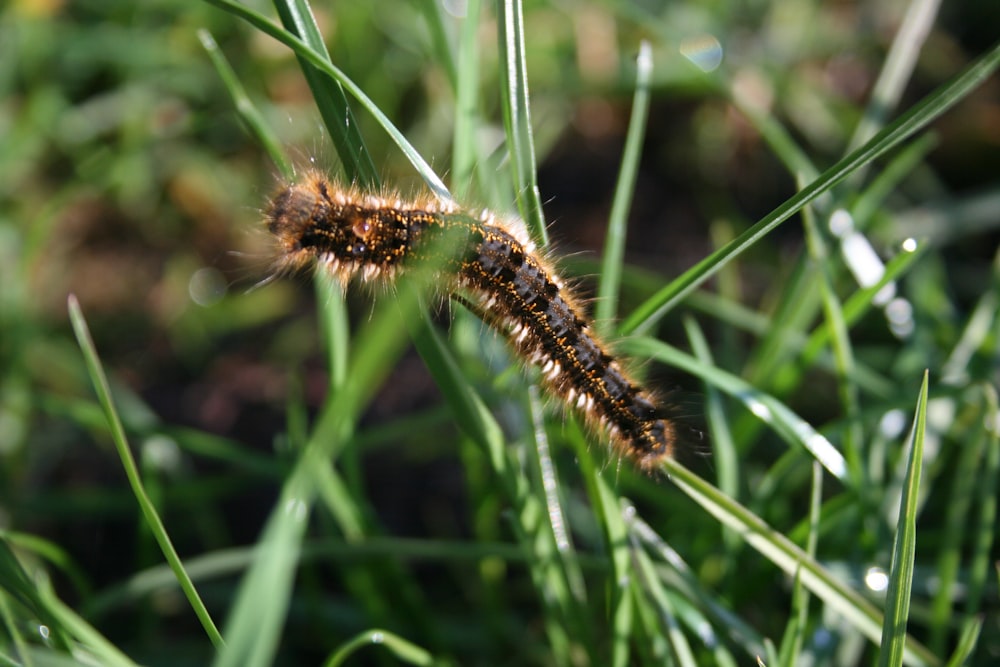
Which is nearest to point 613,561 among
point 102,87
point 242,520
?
point 242,520

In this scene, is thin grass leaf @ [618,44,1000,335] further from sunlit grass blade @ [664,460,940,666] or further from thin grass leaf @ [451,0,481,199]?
thin grass leaf @ [451,0,481,199]

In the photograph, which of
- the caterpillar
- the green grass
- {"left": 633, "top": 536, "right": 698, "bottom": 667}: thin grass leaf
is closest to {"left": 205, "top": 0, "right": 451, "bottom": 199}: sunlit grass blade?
the green grass

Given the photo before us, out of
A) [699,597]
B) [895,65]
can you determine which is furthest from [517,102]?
[895,65]

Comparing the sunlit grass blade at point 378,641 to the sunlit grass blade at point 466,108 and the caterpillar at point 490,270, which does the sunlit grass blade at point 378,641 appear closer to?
the caterpillar at point 490,270

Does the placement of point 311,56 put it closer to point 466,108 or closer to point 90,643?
point 466,108

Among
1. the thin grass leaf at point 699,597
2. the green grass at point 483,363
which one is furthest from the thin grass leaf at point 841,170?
the thin grass leaf at point 699,597

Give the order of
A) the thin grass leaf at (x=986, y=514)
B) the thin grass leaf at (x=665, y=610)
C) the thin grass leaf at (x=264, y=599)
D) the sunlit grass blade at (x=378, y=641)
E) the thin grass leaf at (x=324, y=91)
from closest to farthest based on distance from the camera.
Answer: the thin grass leaf at (x=264, y=599) < the thin grass leaf at (x=324, y=91) < the sunlit grass blade at (x=378, y=641) < the thin grass leaf at (x=665, y=610) < the thin grass leaf at (x=986, y=514)

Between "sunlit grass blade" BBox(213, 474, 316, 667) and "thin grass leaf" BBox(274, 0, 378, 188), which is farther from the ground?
"thin grass leaf" BBox(274, 0, 378, 188)
